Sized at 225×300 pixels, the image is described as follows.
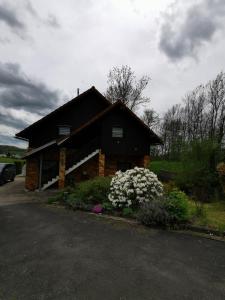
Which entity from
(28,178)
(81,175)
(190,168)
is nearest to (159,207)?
(190,168)

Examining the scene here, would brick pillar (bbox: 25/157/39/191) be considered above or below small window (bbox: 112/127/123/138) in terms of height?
below

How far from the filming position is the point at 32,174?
17625 mm

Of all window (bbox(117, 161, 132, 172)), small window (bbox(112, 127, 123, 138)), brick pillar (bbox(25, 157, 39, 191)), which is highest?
small window (bbox(112, 127, 123, 138))

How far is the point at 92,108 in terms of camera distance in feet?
64.6

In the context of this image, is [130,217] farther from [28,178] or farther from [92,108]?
[92,108]

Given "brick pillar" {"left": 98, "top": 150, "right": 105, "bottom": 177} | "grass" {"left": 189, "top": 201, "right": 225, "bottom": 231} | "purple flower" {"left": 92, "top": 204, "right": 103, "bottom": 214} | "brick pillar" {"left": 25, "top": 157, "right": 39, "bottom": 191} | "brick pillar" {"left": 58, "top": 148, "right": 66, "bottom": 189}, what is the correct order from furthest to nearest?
"brick pillar" {"left": 25, "top": 157, "right": 39, "bottom": 191} < "brick pillar" {"left": 98, "top": 150, "right": 105, "bottom": 177} < "brick pillar" {"left": 58, "top": 148, "right": 66, "bottom": 189} < "purple flower" {"left": 92, "top": 204, "right": 103, "bottom": 214} < "grass" {"left": 189, "top": 201, "right": 225, "bottom": 231}

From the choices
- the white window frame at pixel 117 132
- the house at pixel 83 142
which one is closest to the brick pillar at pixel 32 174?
the house at pixel 83 142

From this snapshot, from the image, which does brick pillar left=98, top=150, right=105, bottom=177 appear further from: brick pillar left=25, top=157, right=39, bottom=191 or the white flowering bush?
the white flowering bush

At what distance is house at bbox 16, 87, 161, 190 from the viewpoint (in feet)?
55.3

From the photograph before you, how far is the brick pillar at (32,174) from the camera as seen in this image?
17.5 meters

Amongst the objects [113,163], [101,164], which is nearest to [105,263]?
[101,164]

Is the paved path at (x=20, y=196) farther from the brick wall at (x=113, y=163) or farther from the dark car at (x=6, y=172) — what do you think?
the brick wall at (x=113, y=163)

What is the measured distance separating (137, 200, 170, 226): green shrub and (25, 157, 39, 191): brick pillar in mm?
12065

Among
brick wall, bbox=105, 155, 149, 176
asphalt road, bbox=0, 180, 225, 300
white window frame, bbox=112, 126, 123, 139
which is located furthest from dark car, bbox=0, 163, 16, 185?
asphalt road, bbox=0, 180, 225, 300
